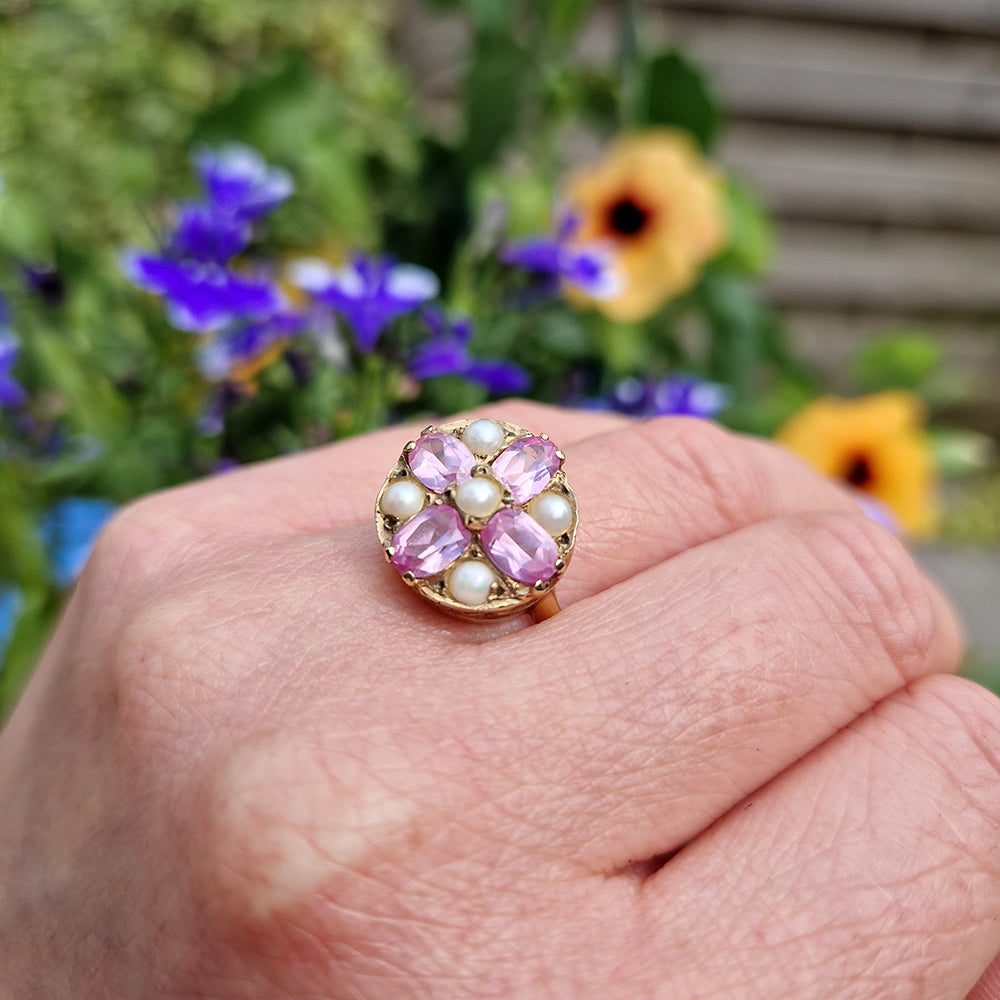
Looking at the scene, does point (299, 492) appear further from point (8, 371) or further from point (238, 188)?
point (8, 371)

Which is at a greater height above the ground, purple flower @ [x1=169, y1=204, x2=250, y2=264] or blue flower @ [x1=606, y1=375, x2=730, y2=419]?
purple flower @ [x1=169, y1=204, x2=250, y2=264]

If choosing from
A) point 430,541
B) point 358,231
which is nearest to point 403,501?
point 430,541

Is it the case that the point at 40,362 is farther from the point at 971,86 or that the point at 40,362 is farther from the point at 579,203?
the point at 971,86

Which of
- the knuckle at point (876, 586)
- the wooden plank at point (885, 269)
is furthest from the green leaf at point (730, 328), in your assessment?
the wooden plank at point (885, 269)

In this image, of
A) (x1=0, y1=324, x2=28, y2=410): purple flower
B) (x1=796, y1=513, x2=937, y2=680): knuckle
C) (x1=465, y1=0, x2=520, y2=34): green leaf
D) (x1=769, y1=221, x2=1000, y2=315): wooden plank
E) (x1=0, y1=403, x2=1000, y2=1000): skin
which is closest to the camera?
(x1=0, y1=403, x2=1000, y2=1000): skin

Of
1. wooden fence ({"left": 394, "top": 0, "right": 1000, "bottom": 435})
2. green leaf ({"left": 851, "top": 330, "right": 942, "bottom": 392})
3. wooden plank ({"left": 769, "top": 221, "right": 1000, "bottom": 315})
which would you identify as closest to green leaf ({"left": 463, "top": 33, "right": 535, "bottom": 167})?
green leaf ({"left": 851, "top": 330, "right": 942, "bottom": 392})

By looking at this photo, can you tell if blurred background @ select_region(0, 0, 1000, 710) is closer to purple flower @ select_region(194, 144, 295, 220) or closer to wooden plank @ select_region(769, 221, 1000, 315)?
purple flower @ select_region(194, 144, 295, 220)

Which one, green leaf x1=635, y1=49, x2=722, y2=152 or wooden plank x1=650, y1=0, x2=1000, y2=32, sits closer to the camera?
green leaf x1=635, y1=49, x2=722, y2=152
